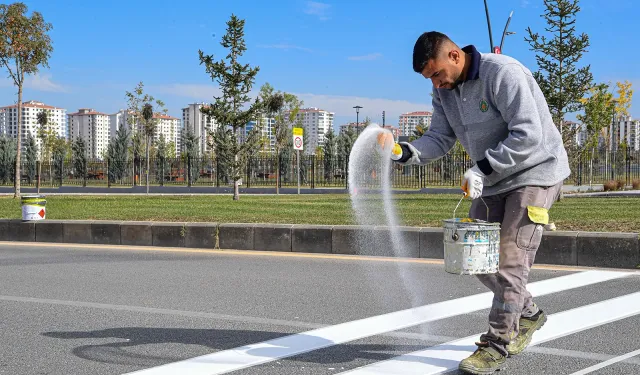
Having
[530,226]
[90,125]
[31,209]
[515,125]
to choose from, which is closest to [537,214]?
[530,226]

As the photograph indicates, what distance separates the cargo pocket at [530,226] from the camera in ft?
12.6

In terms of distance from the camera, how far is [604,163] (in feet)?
107

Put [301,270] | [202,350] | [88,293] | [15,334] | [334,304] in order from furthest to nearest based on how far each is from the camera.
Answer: [301,270]
[88,293]
[334,304]
[15,334]
[202,350]

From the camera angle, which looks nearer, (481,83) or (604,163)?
(481,83)

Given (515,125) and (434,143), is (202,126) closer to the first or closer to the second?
(434,143)

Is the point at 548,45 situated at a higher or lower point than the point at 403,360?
higher

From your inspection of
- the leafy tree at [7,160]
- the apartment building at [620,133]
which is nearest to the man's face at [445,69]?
the apartment building at [620,133]

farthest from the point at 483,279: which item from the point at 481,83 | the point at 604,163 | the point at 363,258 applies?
the point at 604,163

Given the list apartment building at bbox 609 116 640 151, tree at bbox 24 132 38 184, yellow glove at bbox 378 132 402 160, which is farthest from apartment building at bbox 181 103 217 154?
apartment building at bbox 609 116 640 151

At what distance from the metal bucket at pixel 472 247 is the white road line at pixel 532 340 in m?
0.71

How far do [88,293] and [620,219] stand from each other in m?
7.55

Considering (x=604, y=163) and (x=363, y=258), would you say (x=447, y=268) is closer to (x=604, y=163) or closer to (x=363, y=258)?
(x=363, y=258)

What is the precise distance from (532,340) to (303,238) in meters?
5.34

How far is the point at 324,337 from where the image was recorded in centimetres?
489
